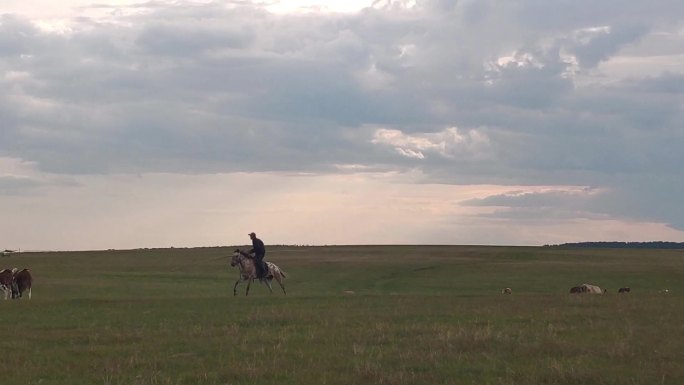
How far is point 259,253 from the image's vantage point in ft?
139

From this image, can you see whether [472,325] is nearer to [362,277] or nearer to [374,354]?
[374,354]

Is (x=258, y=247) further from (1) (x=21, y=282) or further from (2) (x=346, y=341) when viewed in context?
(2) (x=346, y=341)

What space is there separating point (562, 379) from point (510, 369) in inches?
44.5

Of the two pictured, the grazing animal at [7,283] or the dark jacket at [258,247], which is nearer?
the grazing animal at [7,283]

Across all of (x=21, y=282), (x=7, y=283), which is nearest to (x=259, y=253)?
(x=21, y=282)

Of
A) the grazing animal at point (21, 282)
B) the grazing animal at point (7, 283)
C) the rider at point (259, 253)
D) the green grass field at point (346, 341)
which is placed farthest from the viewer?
the rider at point (259, 253)

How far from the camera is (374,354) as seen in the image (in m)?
18.0

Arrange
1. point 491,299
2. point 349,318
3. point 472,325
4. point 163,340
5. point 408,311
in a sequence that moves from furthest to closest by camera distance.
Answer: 1. point 491,299
2. point 408,311
3. point 349,318
4. point 472,325
5. point 163,340

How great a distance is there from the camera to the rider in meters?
41.8

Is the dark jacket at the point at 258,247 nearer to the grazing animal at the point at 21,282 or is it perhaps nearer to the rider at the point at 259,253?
the rider at the point at 259,253

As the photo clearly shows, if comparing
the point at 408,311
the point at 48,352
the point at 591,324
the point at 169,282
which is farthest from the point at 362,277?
the point at 48,352

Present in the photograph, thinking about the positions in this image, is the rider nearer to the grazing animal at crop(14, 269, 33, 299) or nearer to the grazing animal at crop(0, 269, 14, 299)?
the grazing animal at crop(14, 269, 33, 299)

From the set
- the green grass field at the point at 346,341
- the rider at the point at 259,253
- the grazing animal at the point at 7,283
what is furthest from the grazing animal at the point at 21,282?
the rider at the point at 259,253

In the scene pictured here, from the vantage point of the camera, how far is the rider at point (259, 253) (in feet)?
137
